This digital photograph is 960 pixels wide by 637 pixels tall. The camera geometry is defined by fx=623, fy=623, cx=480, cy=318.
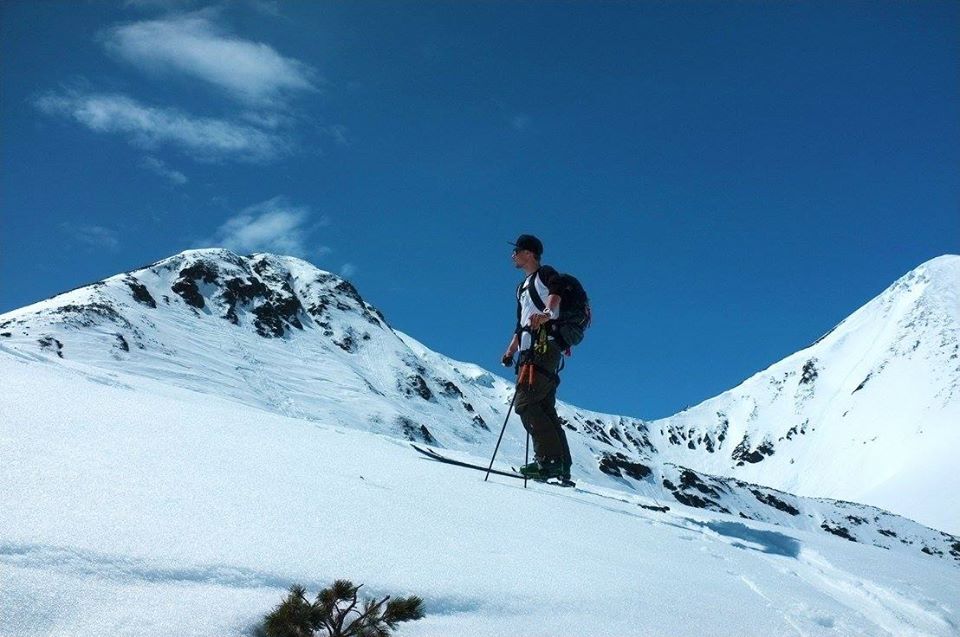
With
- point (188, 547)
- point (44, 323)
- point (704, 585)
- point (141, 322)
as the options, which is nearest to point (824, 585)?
point (704, 585)

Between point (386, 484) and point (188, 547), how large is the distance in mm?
2490

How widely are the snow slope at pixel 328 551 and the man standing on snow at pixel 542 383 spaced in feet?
4.94

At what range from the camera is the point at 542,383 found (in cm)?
773

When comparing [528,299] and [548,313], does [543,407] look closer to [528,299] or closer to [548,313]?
[548,313]

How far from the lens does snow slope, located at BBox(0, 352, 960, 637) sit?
2156 millimetres

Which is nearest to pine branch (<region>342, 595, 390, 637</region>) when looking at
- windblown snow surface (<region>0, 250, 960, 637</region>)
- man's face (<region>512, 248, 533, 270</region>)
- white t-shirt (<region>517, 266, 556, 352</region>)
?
windblown snow surface (<region>0, 250, 960, 637</region>)

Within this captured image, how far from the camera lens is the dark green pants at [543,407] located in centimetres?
775

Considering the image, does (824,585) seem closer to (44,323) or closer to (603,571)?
(603,571)

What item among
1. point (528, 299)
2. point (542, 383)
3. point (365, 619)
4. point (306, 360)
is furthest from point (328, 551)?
point (306, 360)

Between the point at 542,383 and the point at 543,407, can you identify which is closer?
the point at 542,383

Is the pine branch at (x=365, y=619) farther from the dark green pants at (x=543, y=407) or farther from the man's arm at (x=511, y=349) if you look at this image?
the man's arm at (x=511, y=349)

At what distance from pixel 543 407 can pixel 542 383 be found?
33cm

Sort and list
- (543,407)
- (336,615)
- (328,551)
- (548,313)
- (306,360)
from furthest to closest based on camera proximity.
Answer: (306,360) < (543,407) < (548,313) < (328,551) < (336,615)

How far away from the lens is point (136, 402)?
20.7 ft
